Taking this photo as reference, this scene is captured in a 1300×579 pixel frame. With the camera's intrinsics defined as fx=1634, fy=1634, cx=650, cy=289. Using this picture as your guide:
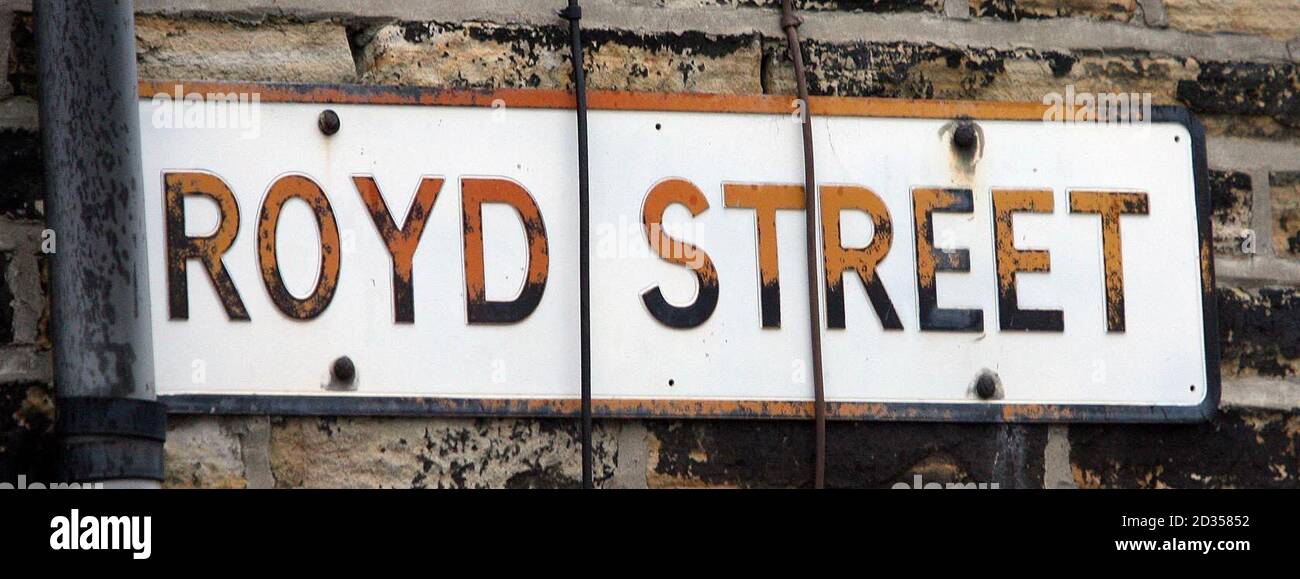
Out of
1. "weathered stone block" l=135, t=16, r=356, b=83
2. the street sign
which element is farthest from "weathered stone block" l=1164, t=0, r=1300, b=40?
"weathered stone block" l=135, t=16, r=356, b=83

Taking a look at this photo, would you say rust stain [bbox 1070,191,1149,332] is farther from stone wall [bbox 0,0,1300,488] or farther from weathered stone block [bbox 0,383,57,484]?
weathered stone block [bbox 0,383,57,484]

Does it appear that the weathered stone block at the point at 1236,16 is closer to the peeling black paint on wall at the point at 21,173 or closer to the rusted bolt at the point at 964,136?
the rusted bolt at the point at 964,136

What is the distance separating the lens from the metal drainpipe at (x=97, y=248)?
161 cm

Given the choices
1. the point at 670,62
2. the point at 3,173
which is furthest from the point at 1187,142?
the point at 3,173

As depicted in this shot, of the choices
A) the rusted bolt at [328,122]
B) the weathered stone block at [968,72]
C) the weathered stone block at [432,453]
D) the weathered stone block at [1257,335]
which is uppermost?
the weathered stone block at [968,72]

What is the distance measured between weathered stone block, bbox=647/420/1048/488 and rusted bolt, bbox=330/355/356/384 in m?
0.35

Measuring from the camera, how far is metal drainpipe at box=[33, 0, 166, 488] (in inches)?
63.2

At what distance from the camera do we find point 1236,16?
6.84 feet

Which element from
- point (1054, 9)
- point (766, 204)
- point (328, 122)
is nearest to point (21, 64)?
point (328, 122)

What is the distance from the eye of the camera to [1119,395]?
1.95 m

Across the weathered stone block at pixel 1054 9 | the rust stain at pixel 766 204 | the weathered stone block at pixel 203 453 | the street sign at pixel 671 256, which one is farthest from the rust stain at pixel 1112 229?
the weathered stone block at pixel 203 453

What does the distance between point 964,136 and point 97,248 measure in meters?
1.01

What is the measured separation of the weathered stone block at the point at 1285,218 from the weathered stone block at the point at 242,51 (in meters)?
1.15
